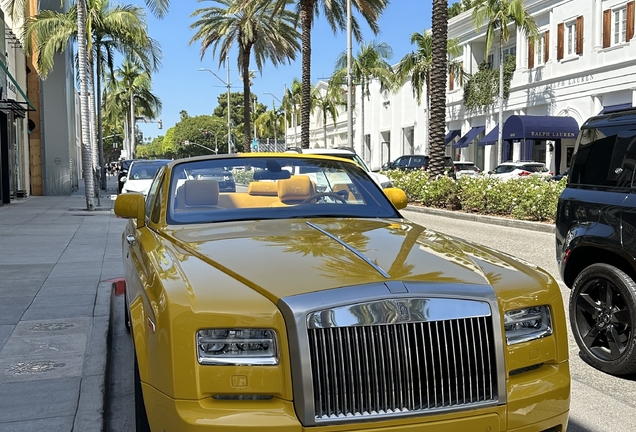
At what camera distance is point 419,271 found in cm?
289

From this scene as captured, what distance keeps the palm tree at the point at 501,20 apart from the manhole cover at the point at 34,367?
32685mm

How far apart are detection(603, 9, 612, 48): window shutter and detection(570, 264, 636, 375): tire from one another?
2817 cm

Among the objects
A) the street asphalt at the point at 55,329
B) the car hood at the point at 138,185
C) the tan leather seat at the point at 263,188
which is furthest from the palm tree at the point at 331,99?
the tan leather seat at the point at 263,188

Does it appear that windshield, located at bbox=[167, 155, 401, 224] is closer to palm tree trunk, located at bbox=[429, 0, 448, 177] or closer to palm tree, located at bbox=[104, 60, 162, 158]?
palm tree trunk, located at bbox=[429, 0, 448, 177]

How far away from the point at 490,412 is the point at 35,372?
12.2ft

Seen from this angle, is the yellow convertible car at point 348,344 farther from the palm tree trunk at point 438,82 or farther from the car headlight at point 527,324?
the palm tree trunk at point 438,82

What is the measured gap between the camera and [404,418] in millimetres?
2551

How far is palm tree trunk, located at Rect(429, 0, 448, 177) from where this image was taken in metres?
20.5

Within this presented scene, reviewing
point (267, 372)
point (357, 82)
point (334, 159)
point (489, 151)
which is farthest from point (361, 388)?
point (357, 82)

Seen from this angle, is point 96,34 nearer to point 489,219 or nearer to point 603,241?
point 489,219

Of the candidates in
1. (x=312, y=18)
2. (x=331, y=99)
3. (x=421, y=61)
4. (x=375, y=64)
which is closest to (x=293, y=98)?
(x=331, y=99)

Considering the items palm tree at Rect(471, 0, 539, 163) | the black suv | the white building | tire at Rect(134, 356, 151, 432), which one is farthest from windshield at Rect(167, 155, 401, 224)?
palm tree at Rect(471, 0, 539, 163)

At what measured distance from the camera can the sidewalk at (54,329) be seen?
4.25m

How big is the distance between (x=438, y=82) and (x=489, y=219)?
5.86 meters
